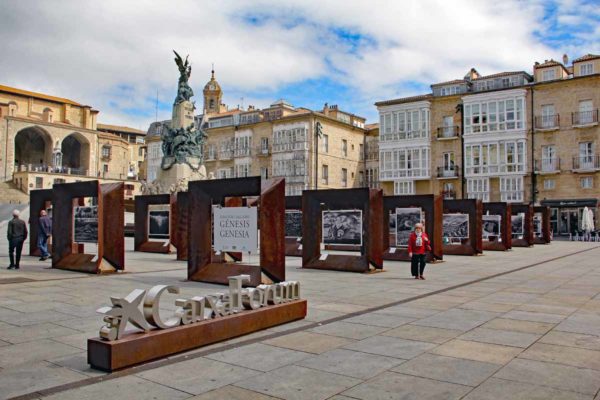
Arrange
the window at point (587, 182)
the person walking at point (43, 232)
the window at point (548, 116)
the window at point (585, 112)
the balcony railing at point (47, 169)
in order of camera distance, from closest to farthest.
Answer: the person walking at point (43, 232)
the window at point (587, 182)
the window at point (585, 112)
the window at point (548, 116)
the balcony railing at point (47, 169)

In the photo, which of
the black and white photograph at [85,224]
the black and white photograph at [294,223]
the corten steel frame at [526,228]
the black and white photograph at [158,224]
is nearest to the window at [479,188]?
the corten steel frame at [526,228]

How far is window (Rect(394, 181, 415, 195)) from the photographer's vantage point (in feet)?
171

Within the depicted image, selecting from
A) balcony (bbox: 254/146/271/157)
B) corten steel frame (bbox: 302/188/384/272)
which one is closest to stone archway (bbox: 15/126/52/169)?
balcony (bbox: 254/146/271/157)

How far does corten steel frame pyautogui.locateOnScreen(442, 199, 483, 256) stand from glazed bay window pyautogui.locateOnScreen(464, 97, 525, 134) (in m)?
27.6

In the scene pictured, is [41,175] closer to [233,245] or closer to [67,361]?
[233,245]

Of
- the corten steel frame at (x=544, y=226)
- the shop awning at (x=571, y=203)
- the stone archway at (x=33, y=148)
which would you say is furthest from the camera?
the stone archway at (x=33, y=148)

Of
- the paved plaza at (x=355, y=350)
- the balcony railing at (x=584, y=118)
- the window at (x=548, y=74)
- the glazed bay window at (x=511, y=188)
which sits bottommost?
the paved plaza at (x=355, y=350)

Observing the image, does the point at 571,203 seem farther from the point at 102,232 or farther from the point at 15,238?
the point at 15,238

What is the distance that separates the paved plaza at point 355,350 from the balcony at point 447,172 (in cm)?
3908

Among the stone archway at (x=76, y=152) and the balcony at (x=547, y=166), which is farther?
the stone archway at (x=76, y=152)

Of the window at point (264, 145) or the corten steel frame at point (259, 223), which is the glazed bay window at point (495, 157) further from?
the corten steel frame at point (259, 223)

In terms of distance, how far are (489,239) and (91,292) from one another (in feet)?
70.6

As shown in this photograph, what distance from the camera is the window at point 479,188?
48156 mm

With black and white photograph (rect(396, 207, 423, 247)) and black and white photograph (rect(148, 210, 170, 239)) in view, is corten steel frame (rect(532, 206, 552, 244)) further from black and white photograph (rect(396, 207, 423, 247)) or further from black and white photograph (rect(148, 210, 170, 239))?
black and white photograph (rect(148, 210, 170, 239))
